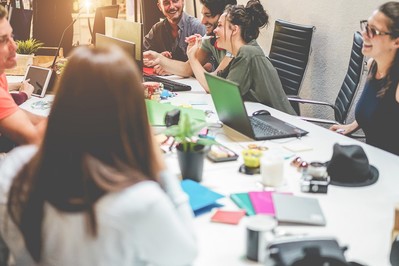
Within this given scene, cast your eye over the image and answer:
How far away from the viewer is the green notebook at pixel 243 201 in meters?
1.56

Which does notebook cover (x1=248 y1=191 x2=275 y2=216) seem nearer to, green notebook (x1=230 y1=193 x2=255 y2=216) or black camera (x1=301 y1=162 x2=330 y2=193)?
green notebook (x1=230 y1=193 x2=255 y2=216)

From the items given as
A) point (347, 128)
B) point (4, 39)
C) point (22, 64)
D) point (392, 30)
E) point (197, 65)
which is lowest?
point (347, 128)

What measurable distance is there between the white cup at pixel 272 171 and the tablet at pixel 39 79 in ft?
5.57

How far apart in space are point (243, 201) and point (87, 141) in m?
0.72

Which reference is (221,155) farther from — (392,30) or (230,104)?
(392,30)

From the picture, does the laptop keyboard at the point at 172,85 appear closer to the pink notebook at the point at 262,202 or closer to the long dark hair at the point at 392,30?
the long dark hair at the point at 392,30

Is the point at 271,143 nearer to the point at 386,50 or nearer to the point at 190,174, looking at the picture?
the point at 190,174

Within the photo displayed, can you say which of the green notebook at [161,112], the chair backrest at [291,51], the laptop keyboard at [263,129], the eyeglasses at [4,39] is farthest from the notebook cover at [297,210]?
the chair backrest at [291,51]

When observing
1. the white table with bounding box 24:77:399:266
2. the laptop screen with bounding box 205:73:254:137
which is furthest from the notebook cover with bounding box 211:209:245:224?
the laptop screen with bounding box 205:73:254:137

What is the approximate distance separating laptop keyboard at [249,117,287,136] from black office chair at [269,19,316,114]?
1132mm

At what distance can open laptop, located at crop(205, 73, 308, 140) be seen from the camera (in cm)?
213

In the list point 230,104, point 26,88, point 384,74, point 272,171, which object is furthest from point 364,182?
point 26,88

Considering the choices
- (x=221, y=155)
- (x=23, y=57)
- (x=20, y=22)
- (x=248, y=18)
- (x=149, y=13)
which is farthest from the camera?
(x=149, y=13)

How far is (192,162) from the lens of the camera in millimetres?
1731
